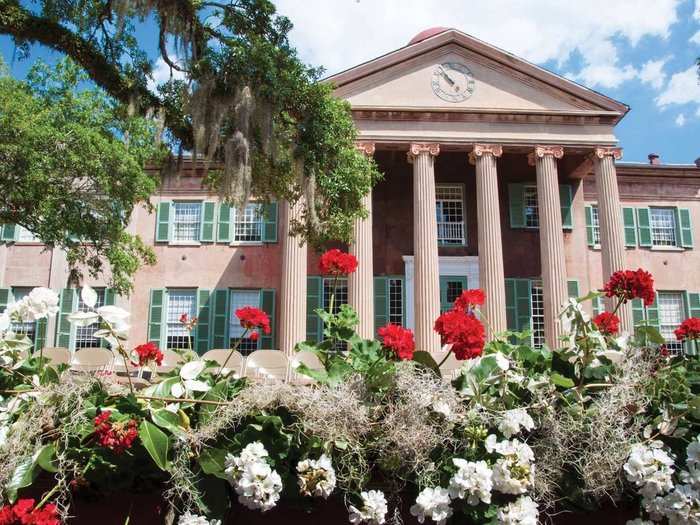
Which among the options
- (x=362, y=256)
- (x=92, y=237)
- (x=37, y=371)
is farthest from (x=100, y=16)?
(x=362, y=256)

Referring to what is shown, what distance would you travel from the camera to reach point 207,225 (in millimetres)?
24578

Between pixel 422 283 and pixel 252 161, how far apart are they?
1049 centimetres

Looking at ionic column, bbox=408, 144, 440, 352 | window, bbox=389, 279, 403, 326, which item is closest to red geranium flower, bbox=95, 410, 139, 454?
ionic column, bbox=408, 144, 440, 352

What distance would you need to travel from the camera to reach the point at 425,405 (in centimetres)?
224

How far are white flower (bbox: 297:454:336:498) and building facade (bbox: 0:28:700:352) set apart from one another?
59.2 ft

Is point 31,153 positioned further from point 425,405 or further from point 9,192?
point 425,405

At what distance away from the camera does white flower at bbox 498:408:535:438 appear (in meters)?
2.21

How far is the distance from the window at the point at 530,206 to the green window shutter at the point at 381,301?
5.96 meters

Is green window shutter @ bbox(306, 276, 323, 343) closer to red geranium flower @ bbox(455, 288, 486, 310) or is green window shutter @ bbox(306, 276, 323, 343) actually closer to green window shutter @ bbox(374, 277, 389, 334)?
green window shutter @ bbox(374, 277, 389, 334)

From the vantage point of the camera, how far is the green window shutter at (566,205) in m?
24.8

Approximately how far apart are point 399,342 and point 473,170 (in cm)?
2349

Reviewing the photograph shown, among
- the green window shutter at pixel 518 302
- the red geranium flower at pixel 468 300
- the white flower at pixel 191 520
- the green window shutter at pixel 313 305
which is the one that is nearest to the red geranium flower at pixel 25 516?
the white flower at pixel 191 520

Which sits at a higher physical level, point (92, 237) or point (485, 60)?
point (485, 60)

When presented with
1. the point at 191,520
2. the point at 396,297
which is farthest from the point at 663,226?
the point at 191,520
